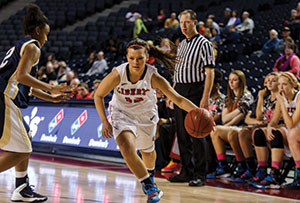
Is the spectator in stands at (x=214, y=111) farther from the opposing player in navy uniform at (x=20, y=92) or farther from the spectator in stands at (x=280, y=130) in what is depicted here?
the opposing player in navy uniform at (x=20, y=92)

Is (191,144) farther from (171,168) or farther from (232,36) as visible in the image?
(232,36)

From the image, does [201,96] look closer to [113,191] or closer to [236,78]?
[236,78]

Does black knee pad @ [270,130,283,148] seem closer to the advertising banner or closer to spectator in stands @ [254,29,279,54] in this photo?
the advertising banner

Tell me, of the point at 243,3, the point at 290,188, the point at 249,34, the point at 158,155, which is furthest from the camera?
the point at 243,3

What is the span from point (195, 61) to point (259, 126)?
1.15 metres

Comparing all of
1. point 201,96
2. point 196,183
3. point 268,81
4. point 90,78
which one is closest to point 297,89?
point 268,81

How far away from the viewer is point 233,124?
6078 mm

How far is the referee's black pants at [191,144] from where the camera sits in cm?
533

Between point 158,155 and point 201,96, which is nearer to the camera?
point 201,96

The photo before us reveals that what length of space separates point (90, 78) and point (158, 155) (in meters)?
5.59

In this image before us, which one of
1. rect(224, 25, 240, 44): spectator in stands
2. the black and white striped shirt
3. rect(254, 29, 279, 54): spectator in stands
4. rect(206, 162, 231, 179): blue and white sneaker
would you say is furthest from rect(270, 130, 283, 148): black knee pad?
rect(224, 25, 240, 44): spectator in stands

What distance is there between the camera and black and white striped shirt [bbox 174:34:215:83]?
5.34 m

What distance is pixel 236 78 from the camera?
20.1 ft

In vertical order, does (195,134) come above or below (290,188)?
above
